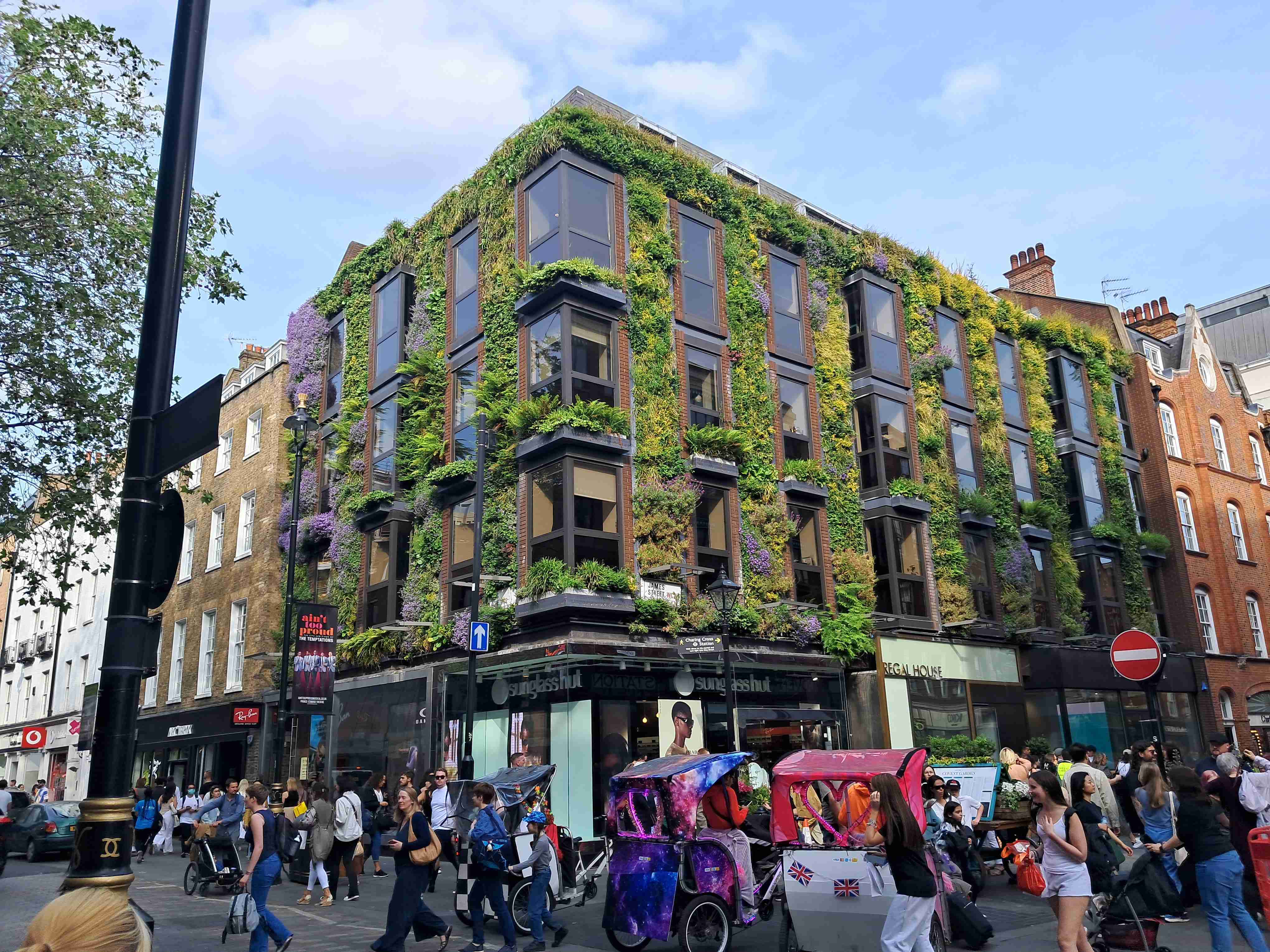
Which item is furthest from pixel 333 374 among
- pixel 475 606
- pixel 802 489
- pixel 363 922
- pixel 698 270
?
pixel 363 922

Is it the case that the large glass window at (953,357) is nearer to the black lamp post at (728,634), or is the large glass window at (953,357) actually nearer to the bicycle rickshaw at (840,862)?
the black lamp post at (728,634)

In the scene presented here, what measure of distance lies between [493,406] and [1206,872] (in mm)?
16882

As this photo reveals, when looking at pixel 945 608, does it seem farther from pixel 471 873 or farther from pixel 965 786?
pixel 471 873

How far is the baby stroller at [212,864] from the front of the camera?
51.2 feet

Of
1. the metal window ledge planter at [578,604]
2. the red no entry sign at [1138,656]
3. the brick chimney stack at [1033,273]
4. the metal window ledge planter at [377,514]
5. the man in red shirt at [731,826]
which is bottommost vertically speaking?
the man in red shirt at [731,826]

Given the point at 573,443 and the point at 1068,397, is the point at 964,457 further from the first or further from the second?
the point at 573,443

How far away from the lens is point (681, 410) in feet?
74.5

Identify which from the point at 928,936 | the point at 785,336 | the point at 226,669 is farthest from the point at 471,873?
the point at 226,669

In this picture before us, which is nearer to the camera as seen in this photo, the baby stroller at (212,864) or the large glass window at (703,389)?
the baby stroller at (212,864)

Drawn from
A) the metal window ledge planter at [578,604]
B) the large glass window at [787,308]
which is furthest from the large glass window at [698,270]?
the metal window ledge planter at [578,604]

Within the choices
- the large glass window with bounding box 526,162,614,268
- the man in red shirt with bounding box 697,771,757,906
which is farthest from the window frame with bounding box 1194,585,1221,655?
the man in red shirt with bounding box 697,771,757,906

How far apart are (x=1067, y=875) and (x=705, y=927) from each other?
3571 millimetres

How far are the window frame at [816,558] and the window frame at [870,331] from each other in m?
4.61

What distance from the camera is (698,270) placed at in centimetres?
2462
